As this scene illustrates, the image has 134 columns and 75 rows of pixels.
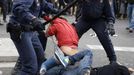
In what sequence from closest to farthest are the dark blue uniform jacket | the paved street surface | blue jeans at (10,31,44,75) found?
the dark blue uniform jacket, blue jeans at (10,31,44,75), the paved street surface

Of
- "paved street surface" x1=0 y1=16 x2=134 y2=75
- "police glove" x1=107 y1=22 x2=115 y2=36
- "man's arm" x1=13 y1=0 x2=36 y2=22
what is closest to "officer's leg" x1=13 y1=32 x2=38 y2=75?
"man's arm" x1=13 y1=0 x2=36 y2=22

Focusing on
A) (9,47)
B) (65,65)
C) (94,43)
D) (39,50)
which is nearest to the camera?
(65,65)

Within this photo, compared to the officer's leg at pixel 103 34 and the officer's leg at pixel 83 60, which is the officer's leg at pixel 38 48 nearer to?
the officer's leg at pixel 83 60

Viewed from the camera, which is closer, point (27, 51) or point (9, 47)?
point (27, 51)

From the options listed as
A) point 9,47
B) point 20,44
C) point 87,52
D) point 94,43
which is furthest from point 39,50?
point 94,43

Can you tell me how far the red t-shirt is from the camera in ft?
20.0

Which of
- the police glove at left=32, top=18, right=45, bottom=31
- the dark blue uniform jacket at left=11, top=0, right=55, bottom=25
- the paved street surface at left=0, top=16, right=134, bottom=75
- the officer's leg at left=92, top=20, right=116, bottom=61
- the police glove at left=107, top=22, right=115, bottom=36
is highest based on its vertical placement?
the dark blue uniform jacket at left=11, top=0, right=55, bottom=25

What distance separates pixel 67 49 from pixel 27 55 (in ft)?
1.78

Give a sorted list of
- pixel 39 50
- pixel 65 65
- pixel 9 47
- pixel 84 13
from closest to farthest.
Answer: pixel 65 65 → pixel 39 50 → pixel 84 13 → pixel 9 47

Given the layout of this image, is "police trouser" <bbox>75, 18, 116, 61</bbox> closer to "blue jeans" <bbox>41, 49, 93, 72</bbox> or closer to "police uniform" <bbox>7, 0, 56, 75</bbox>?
"police uniform" <bbox>7, 0, 56, 75</bbox>

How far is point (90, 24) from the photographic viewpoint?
8.30 meters

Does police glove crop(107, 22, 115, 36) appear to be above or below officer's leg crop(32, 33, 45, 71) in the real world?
below

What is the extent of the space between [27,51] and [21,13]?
48 cm

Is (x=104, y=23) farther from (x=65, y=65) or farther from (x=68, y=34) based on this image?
(x=65, y=65)
